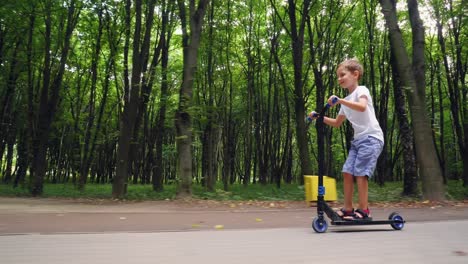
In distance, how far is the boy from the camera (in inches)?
147

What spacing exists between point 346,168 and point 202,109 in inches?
277

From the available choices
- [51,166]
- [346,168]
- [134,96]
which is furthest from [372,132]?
[51,166]

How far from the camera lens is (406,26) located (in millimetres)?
23891

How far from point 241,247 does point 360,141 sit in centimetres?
186

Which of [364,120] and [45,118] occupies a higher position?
[45,118]

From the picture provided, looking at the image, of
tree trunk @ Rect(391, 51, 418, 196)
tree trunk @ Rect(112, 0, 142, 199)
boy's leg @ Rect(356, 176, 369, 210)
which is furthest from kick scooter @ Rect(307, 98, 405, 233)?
tree trunk @ Rect(112, 0, 142, 199)

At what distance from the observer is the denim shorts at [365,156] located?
3732 millimetres

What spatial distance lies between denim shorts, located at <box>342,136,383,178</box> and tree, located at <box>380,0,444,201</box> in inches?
246

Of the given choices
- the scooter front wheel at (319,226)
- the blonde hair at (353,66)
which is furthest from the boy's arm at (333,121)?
the scooter front wheel at (319,226)

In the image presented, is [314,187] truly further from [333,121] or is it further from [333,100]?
[333,100]

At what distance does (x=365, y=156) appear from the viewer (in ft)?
12.3

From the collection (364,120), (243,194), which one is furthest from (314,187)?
(243,194)

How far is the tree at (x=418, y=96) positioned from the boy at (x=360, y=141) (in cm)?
603

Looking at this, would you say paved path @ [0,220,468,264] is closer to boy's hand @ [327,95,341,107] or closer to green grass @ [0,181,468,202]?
boy's hand @ [327,95,341,107]
